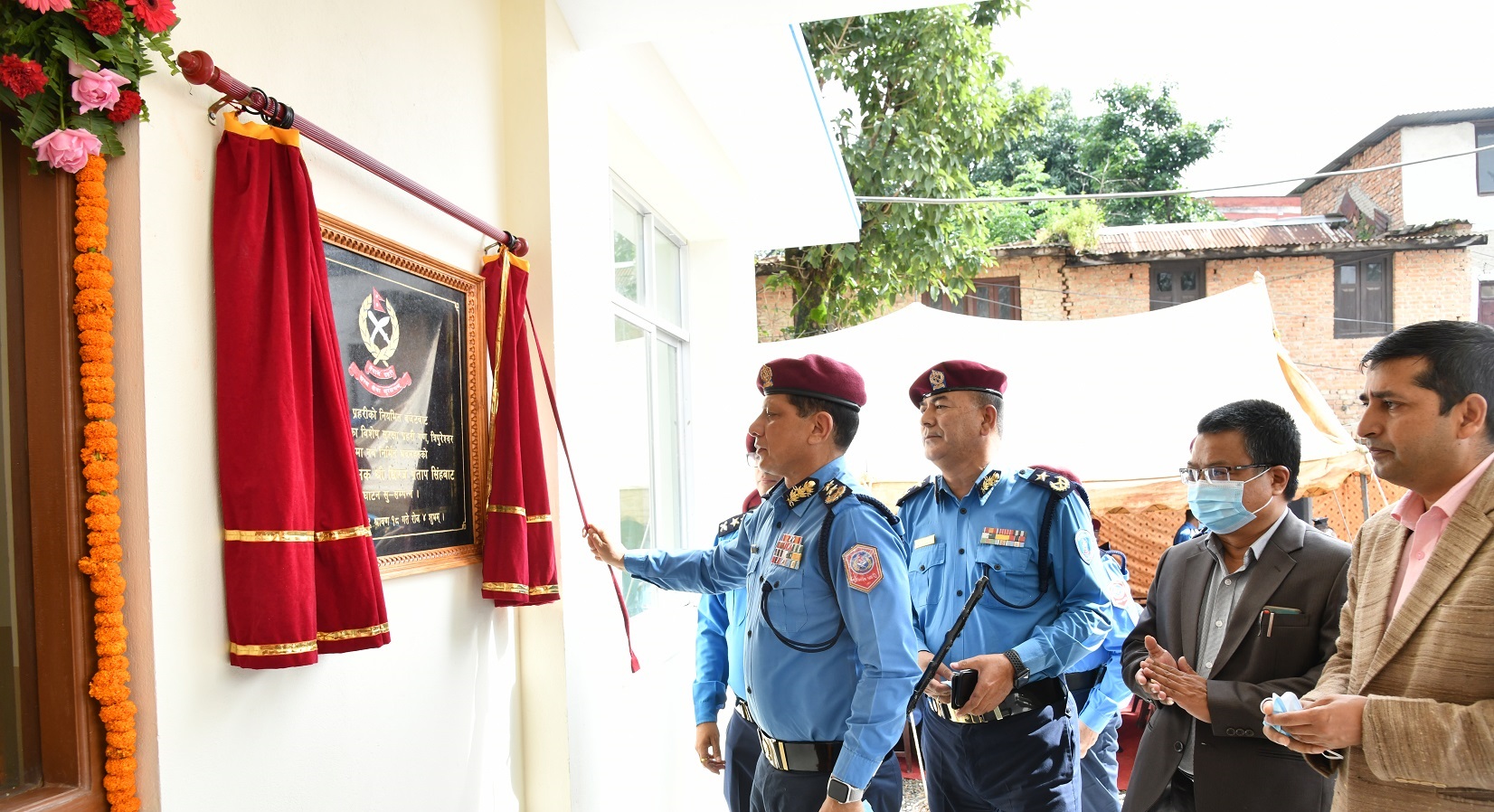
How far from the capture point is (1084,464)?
8.72 metres

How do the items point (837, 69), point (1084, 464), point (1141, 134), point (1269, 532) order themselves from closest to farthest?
point (1269, 532) < point (1084, 464) < point (837, 69) < point (1141, 134)

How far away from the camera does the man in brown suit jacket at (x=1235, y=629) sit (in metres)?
2.28

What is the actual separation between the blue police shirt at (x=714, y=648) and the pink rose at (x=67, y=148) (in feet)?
7.64

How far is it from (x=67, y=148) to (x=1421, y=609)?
8.02ft

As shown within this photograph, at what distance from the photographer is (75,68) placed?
4.96 ft

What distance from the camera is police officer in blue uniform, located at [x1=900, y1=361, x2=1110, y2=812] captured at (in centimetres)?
292

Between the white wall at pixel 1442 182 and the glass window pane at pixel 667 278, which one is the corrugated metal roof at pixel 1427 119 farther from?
the glass window pane at pixel 667 278

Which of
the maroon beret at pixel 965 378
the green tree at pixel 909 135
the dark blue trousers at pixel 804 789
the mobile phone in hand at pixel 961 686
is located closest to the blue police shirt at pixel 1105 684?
the maroon beret at pixel 965 378

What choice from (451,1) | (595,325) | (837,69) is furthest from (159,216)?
(837,69)

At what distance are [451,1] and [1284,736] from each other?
2733 millimetres

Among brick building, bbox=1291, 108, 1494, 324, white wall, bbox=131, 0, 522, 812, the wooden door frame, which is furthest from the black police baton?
brick building, bbox=1291, 108, 1494, 324

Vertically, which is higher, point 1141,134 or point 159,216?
point 1141,134

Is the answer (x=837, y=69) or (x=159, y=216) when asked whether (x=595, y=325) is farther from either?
(x=837, y=69)

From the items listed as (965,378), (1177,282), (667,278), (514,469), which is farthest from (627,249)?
(1177,282)
